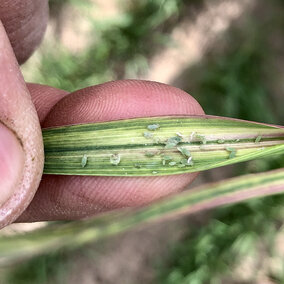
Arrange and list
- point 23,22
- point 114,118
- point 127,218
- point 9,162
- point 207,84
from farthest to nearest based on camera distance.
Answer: point 207,84 < point 23,22 < point 114,118 < point 9,162 < point 127,218

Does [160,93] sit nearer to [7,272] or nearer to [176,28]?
[176,28]

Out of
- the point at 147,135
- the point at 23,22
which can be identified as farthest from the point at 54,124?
the point at 23,22

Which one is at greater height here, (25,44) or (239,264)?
(25,44)

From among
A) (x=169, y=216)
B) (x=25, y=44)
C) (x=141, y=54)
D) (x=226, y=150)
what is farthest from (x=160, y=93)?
(x=141, y=54)

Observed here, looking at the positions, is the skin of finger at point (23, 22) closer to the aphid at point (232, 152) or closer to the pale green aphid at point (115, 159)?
the pale green aphid at point (115, 159)

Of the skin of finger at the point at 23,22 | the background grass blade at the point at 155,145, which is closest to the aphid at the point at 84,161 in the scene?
the background grass blade at the point at 155,145

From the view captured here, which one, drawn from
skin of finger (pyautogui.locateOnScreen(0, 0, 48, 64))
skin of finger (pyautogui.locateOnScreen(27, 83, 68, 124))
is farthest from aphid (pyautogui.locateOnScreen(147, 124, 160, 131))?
skin of finger (pyautogui.locateOnScreen(0, 0, 48, 64))

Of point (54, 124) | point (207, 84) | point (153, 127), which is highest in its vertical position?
point (153, 127)

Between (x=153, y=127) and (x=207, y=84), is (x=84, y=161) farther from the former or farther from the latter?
(x=207, y=84)
